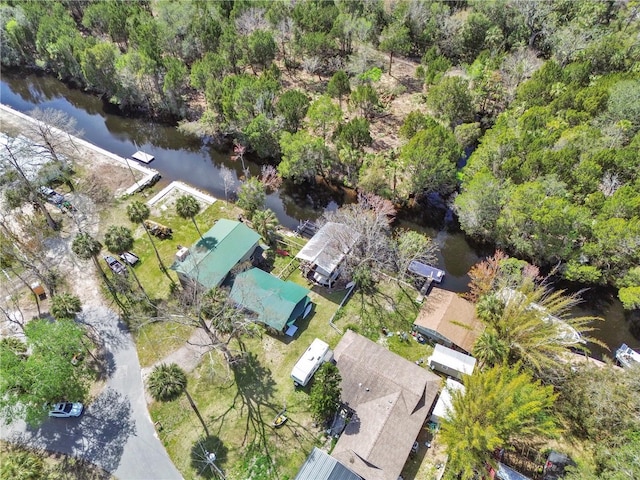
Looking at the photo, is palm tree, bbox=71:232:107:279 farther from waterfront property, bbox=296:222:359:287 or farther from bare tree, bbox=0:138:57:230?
waterfront property, bbox=296:222:359:287

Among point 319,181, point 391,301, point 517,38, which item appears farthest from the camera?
point 517,38

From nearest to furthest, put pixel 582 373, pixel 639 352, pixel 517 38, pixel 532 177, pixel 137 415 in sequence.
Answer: pixel 582 373 < pixel 137 415 < pixel 639 352 < pixel 532 177 < pixel 517 38

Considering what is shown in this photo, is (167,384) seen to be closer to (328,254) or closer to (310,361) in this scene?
(310,361)

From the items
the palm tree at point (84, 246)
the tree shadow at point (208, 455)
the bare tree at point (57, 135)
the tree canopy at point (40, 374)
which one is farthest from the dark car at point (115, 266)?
the tree shadow at point (208, 455)

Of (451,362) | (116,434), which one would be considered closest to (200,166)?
(116,434)

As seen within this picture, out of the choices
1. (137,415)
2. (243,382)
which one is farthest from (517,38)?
(137,415)

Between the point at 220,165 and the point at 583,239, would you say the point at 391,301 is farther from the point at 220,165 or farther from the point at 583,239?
the point at 220,165

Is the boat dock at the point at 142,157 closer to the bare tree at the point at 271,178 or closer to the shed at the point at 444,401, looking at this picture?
the bare tree at the point at 271,178
